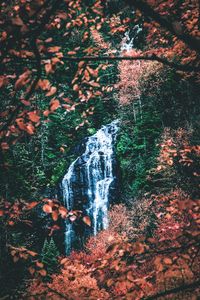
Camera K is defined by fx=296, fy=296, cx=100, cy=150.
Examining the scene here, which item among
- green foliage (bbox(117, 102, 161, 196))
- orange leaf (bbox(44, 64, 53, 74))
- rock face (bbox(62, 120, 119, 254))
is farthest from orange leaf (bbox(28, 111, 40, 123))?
rock face (bbox(62, 120, 119, 254))

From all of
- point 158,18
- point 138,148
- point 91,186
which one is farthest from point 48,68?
point 91,186

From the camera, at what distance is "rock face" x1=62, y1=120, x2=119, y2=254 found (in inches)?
1027

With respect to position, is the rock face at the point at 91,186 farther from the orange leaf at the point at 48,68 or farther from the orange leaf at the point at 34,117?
the orange leaf at the point at 34,117

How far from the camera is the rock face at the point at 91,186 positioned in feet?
85.6

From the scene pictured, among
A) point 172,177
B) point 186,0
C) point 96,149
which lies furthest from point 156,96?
point 186,0

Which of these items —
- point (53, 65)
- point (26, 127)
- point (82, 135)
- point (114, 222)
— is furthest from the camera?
point (82, 135)

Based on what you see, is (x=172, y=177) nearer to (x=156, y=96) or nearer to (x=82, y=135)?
(x=156, y=96)

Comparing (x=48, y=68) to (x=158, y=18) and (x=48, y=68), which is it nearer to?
(x=48, y=68)

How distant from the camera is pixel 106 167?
2747 cm

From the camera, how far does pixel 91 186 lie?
27047 mm

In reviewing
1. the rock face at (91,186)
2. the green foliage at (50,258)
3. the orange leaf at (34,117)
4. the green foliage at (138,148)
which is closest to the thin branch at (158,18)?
the orange leaf at (34,117)

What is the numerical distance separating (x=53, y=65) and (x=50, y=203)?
105cm

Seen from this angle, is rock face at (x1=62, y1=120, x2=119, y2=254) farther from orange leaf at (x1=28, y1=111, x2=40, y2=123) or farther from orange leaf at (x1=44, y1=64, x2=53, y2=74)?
orange leaf at (x1=28, y1=111, x2=40, y2=123)

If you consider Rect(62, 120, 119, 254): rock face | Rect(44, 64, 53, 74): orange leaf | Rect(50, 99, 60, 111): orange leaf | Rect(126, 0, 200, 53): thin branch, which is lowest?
Rect(50, 99, 60, 111): orange leaf
